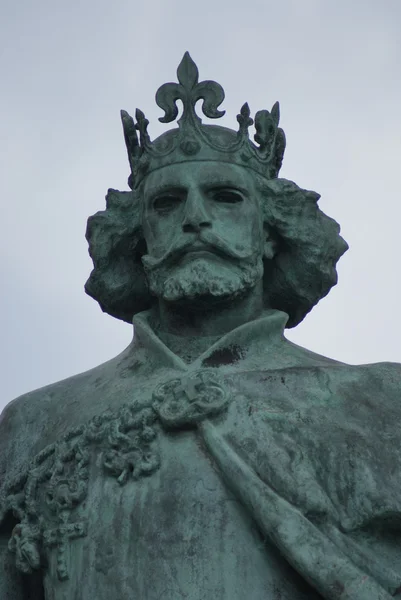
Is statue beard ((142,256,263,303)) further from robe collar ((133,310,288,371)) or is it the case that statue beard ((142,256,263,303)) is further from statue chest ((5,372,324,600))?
statue chest ((5,372,324,600))

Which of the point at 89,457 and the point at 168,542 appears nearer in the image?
the point at 168,542

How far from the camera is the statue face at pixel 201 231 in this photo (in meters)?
12.9

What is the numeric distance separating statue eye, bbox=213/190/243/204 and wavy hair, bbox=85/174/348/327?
0.25 meters

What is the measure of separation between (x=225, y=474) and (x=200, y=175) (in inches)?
88.6

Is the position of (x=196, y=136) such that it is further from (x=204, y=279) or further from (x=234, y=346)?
(x=234, y=346)

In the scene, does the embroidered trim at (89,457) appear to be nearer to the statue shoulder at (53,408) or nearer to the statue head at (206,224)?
the statue shoulder at (53,408)

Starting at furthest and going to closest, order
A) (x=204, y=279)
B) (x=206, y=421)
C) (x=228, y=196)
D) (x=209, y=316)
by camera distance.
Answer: (x=228, y=196), (x=209, y=316), (x=204, y=279), (x=206, y=421)

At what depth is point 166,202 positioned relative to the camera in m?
→ 13.3

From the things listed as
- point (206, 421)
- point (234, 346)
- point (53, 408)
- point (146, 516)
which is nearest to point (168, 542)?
point (146, 516)

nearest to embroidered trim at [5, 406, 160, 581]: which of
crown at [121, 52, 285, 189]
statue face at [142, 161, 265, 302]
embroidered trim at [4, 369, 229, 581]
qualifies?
embroidered trim at [4, 369, 229, 581]

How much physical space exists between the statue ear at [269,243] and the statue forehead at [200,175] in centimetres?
34

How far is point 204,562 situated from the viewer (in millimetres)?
11664

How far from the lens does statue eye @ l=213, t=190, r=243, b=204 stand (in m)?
13.2

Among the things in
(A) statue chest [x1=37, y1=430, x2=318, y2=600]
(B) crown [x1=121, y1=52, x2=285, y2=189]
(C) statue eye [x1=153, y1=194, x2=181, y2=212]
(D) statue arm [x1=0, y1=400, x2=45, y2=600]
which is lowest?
(A) statue chest [x1=37, y1=430, x2=318, y2=600]
